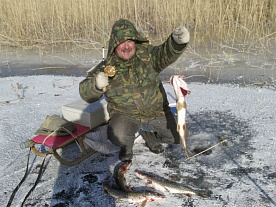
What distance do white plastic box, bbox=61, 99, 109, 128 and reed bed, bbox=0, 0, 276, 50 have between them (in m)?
4.57

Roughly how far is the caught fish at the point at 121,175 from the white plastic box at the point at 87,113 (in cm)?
68

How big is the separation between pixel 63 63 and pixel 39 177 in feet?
15.2

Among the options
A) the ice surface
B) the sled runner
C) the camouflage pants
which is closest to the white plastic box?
the sled runner

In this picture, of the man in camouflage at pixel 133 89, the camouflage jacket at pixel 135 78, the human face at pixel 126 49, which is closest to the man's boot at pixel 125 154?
the man in camouflage at pixel 133 89

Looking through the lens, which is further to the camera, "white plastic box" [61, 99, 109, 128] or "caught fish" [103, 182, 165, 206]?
"white plastic box" [61, 99, 109, 128]

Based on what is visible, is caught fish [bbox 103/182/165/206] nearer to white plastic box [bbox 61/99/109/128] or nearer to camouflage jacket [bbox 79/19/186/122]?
camouflage jacket [bbox 79/19/186/122]

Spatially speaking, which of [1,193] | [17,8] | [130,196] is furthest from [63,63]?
[130,196]

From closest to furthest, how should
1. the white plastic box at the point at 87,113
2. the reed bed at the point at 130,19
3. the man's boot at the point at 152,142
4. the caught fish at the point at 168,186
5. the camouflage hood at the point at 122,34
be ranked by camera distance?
the caught fish at the point at 168,186, the camouflage hood at the point at 122,34, the man's boot at the point at 152,142, the white plastic box at the point at 87,113, the reed bed at the point at 130,19

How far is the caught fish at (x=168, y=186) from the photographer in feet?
8.20

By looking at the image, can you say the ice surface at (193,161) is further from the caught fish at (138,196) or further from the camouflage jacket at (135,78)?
the camouflage jacket at (135,78)

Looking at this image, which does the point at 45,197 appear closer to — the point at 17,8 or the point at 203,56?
the point at 203,56

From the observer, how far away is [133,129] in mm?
3146

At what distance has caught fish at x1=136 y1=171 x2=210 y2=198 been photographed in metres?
2.50

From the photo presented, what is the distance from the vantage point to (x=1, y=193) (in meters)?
2.63
